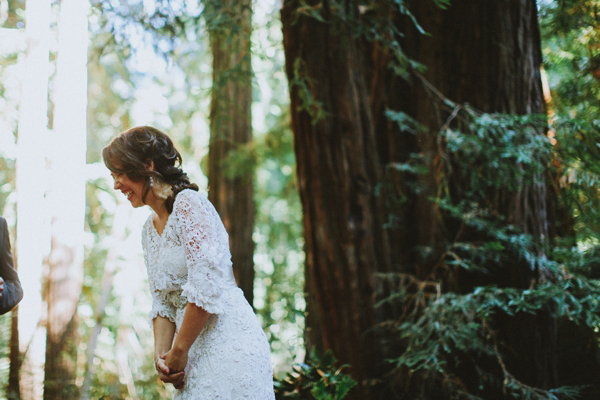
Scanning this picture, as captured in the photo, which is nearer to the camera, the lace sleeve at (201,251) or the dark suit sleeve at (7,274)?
the lace sleeve at (201,251)

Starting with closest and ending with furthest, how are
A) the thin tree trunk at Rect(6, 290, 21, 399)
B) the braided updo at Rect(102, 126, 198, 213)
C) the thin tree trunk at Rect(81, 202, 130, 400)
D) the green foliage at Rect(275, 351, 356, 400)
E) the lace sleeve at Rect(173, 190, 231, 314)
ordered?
1. the lace sleeve at Rect(173, 190, 231, 314)
2. the braided updo at Rect(102, 126, 198, 213)
3. the green foliage at Rect(275, 351, 356, 400)
4. the thin tree trunk at Rect(6, 290, 21, 399)
5. the thin tree trunk at Rect(81, 202, 130, 400)

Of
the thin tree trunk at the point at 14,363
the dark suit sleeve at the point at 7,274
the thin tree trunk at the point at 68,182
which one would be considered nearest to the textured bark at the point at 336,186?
the dark suit sleeve at the point at 7,274

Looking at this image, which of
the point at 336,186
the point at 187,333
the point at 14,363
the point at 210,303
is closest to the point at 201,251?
the point at 210,303

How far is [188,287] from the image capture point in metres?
1.81

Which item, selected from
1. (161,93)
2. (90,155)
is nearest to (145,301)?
(90,155)

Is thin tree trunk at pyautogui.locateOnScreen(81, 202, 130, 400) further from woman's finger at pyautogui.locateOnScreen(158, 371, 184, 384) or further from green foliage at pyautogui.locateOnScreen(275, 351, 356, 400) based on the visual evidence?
woman's finger at pyautogui.locateOnScreen(158, 371, 184, 384)

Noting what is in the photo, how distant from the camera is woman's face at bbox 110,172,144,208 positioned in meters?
2.01

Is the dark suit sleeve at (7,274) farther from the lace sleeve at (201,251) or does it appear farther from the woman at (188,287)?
the lace sleeve at (201,251)

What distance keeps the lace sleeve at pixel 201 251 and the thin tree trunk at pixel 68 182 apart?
14.6ft

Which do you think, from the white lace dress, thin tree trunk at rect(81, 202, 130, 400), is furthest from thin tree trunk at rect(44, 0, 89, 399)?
the white lace dress

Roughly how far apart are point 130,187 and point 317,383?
6.05ft

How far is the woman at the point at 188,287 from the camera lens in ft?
5.99

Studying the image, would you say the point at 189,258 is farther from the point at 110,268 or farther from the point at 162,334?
the point at 110,268

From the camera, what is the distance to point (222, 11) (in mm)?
3912
